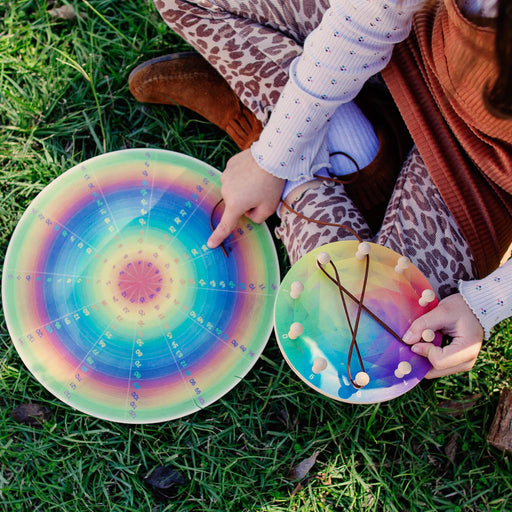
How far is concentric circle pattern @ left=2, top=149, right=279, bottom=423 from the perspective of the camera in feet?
2.93

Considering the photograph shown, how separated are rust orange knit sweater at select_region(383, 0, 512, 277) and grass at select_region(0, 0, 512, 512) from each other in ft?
1.01

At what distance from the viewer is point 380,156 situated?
2.90 feet

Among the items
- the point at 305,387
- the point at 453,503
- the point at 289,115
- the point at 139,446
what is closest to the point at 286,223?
the point at 289,115

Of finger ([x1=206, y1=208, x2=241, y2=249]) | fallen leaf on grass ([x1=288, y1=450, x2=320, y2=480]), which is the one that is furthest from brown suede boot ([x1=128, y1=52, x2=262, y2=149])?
fallen leaf on grass ([x1=288, y1=450, x2=320, y2=480])

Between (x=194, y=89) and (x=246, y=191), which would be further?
(x=194, y=89)

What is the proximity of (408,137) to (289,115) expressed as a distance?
0.26m

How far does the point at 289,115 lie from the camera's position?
0.78 meters

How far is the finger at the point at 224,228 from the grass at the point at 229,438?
0.19m

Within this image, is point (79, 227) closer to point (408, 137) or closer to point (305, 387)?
point (305, 387)

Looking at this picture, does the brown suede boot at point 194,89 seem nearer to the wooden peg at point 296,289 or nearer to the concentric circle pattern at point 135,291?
the concentric circle pattern at point 135,291

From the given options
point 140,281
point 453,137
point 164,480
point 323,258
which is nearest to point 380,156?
point 453,137

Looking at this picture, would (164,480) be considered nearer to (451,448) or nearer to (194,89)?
(451,448)

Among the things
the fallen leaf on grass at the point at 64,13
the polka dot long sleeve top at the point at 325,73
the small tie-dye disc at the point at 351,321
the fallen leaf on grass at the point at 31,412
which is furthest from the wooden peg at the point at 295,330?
the fallen leaf on grass at the point at 64,13

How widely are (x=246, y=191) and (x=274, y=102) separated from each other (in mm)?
162
